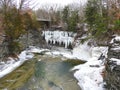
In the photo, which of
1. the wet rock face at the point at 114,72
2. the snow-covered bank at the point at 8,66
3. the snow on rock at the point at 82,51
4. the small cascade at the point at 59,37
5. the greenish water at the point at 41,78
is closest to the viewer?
the wet rock face at the point at 114,72

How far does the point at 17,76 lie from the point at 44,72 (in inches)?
75.7

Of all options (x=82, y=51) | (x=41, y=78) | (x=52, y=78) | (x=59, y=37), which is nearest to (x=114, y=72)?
(x=52, y=78)

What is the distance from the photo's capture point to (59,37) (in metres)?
27.5

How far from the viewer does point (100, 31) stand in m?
19.2

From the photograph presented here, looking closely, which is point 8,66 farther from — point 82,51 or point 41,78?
point 82,51

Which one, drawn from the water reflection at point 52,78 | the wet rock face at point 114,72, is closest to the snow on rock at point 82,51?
the water reflection at point 52,78

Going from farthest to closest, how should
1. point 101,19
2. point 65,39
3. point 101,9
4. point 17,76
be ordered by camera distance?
point 65,39 → point 101,9 → point 101,19 → point 17,76

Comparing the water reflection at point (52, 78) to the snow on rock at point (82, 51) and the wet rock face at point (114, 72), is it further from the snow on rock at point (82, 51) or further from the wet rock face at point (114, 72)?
the snow on rock at point (82, 51)

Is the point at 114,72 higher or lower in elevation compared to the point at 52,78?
higher

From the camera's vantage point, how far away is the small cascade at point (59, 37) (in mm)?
26181

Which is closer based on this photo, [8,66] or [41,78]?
[41,78]

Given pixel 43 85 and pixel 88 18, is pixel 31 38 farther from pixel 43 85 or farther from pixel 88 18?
pixel 43 85

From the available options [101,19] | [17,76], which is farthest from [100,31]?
[17,76]

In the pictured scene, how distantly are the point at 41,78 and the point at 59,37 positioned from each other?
16.1 meters
